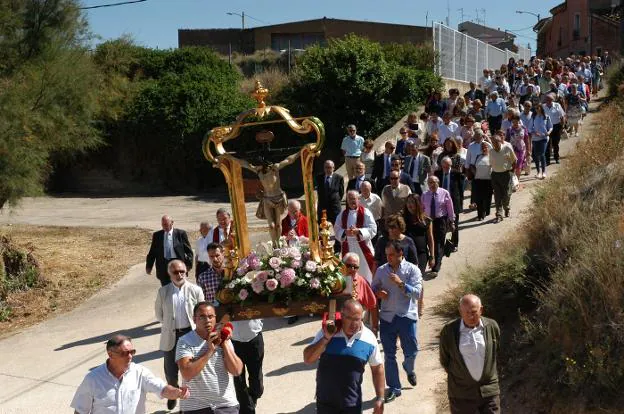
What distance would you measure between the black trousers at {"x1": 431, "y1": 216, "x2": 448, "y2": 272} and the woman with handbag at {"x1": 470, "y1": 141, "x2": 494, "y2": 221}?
2.81 m

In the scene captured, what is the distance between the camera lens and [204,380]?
5.86 metres

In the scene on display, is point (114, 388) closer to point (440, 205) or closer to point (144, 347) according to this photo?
point (144, 347)

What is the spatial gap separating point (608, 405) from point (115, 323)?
26.3 ft

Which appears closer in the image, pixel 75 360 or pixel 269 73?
pixel 75 360

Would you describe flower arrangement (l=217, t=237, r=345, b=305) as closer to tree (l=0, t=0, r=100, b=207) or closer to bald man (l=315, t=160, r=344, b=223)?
bald man (l=315, t=160, r=344, b=223)

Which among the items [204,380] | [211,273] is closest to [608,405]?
[204,380]

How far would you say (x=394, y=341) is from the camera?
7727mm

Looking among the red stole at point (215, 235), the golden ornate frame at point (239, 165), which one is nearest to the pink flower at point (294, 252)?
the golden ornate frame at point (239, 165)

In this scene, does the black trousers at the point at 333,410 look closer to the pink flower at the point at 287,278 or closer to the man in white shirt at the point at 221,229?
the pink flower at the point at 287,278

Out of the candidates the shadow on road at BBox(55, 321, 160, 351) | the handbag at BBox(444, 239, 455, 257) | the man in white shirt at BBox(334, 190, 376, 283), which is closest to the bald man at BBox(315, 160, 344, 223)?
the handbag at BBox(444, 239, 455, 257)

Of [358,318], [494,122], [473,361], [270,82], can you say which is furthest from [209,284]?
[270,82]

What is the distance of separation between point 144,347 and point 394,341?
4.25m

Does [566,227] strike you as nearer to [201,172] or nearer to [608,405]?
[608,405]

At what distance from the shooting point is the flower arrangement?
21.9 ft
